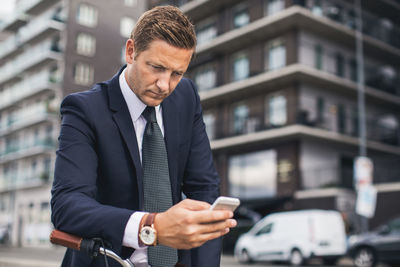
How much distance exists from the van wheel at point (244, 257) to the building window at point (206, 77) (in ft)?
47.8

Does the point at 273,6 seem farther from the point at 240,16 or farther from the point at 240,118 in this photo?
the point at 240,118

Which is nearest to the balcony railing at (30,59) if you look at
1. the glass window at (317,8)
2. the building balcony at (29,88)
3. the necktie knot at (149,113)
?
the building balcony at (29,88)

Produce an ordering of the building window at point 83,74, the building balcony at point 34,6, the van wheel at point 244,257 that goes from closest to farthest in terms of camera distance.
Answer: the van wheel at point 244,257
the building window at point 83,74
the building balcony at point 34,6

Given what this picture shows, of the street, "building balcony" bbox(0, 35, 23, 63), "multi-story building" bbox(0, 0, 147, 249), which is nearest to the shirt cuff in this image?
the street

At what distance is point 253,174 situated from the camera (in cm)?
2916

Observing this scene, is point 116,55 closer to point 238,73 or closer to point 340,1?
→ point 238,73

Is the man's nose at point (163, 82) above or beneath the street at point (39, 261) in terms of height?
above

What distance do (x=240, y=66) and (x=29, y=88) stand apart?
2560 centimetres

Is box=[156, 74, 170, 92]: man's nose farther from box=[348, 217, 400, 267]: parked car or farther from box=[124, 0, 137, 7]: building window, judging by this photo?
box=[124, 0, 137, 7]: building window

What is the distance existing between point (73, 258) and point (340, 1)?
31.1m

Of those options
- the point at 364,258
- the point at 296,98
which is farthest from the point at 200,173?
the point at 296,98

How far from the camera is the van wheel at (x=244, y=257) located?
2037 centimetres

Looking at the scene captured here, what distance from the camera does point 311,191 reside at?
25.6 metres

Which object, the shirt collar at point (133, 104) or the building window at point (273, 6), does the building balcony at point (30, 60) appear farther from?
the shirt collar at point (133, 104)
